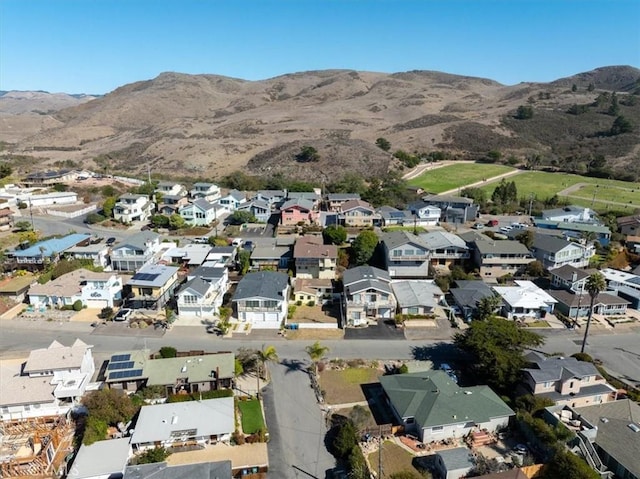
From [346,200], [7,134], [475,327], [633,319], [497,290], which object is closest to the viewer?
[475,327]

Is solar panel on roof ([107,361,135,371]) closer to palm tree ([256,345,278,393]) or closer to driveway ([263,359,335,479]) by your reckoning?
palm tree ([256,345,278,393])

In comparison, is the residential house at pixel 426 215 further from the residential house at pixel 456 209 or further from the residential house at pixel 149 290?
the residential house at pixel 149 290

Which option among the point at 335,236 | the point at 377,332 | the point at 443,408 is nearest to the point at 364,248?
the point at 335,236

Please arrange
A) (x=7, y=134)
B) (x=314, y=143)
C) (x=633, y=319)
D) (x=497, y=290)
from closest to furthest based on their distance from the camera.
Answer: (x=633, y=319) < (x=497, y=290) < (x=314, y=143) < (x=7, y=134)

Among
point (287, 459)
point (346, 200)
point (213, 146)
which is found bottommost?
point (287, 459)

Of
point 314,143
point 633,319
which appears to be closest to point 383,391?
point 633,319

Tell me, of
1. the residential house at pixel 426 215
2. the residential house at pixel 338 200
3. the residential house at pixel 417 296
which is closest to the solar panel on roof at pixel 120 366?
the residential house at pixel 417 296

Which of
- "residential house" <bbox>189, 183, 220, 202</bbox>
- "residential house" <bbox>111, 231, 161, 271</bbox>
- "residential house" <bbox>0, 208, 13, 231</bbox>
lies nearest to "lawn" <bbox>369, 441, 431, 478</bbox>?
"residential house" <bbox>111, 231, 161, 271</bbox>

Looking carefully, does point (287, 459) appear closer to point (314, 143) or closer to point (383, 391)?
point (383, 391)
